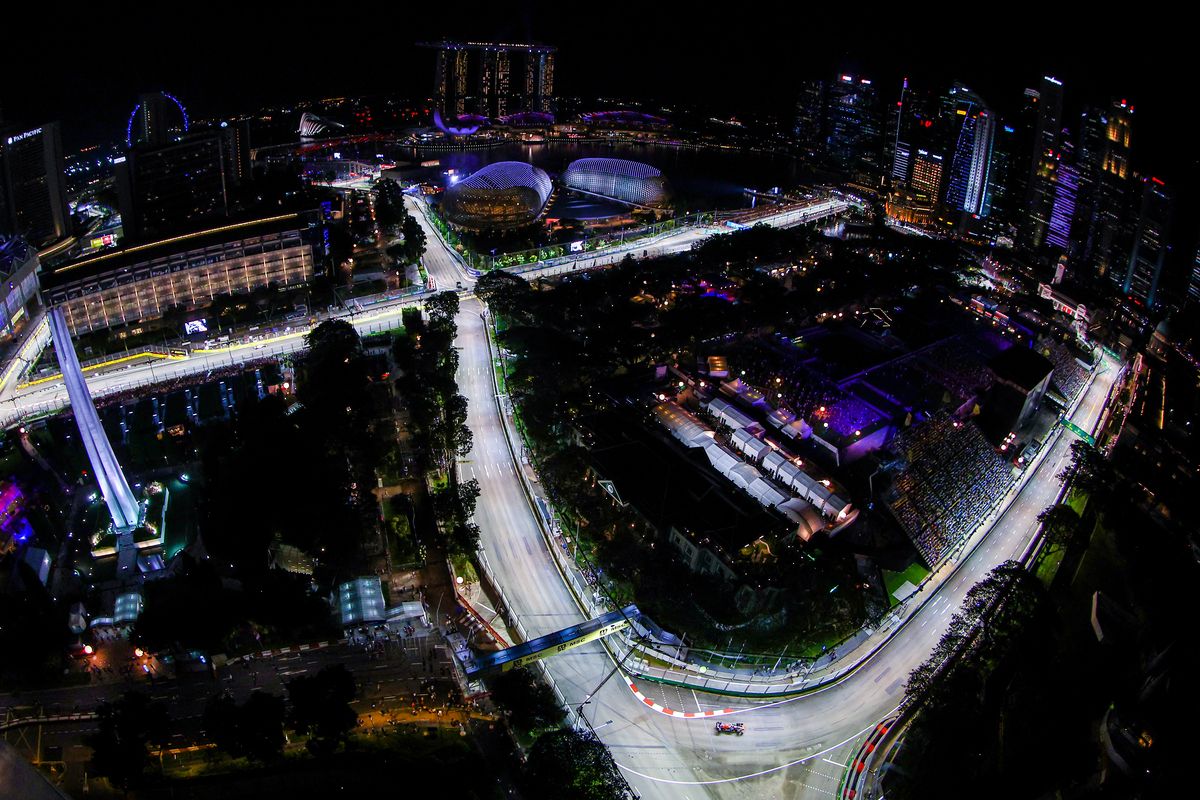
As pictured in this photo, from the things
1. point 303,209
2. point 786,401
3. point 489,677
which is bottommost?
point 489,677

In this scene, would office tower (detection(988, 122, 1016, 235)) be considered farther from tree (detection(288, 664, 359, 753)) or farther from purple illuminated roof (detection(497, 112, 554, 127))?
tree (detection(288, 664, 359, 753))

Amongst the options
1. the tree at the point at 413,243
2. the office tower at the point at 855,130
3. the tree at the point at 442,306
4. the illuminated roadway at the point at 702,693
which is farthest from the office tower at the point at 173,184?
the office tower at the point at 855,130

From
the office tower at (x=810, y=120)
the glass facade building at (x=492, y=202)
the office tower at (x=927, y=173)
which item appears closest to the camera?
the glass facade building at (x=492, y=202)

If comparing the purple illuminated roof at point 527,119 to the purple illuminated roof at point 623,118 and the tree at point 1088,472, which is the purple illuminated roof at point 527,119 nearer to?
the purple illuminated roof at point 623,118

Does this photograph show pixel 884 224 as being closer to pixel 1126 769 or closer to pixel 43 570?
pixel 1126 769

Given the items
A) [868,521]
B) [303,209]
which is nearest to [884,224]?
[868,521]

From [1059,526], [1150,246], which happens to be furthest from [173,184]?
[1150,246]

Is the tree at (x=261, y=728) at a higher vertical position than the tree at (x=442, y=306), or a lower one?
lower
